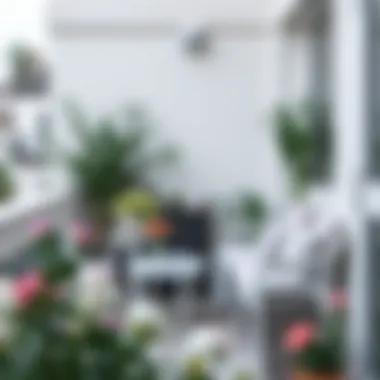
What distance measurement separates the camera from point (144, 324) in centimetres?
147

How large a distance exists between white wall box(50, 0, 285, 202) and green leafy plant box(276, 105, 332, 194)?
40.8 inches

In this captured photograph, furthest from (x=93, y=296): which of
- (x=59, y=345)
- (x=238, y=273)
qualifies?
(x=238, y=273)

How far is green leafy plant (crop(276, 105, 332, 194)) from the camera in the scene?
243 inches

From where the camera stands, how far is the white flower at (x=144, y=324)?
1468 millimetres

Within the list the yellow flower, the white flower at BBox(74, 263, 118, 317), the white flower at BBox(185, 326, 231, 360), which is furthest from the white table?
the white flower at BBox(74, 263, 118, 317)

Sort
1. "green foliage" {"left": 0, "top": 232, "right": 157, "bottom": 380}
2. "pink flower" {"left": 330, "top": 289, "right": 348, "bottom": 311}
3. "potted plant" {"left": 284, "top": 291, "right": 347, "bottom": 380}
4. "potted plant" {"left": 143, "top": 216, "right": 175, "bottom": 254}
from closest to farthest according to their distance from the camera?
"green foliage" {"left": 0, "top": 232, "right": 157, "bottom": 380}
"potted plant" {"left": 284, "top": 291, "right": 347, "bottom": 380}
"pink flower" {"left": 330, "top": 289, "right": 348, "bottom": 311}
"potted plant" {"left": 143, "top": 216, "right": 175, "bottom": 254}

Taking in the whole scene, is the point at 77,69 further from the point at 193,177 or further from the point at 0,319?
the point at 0,319

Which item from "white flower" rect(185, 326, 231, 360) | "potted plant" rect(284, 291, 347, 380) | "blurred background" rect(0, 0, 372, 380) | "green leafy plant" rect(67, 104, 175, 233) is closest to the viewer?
"white flower" rect(185, 326, 231, 360)

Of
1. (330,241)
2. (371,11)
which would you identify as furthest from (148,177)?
(371,11)

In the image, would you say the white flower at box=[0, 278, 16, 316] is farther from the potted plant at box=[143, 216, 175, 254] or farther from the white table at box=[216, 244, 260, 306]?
the potted plant at box=[143, 216, 175, 254]

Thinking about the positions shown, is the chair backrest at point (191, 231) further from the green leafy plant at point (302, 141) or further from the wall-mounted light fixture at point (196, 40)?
the wall-mounted light fixture at point (196, 40)

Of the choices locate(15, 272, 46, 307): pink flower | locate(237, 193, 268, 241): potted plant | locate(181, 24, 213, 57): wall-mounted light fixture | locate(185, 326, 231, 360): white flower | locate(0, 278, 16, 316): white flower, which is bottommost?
locate(237, 193, 268, 241): potted plant

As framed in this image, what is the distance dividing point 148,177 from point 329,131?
195 cm

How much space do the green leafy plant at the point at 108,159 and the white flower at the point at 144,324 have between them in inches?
223
